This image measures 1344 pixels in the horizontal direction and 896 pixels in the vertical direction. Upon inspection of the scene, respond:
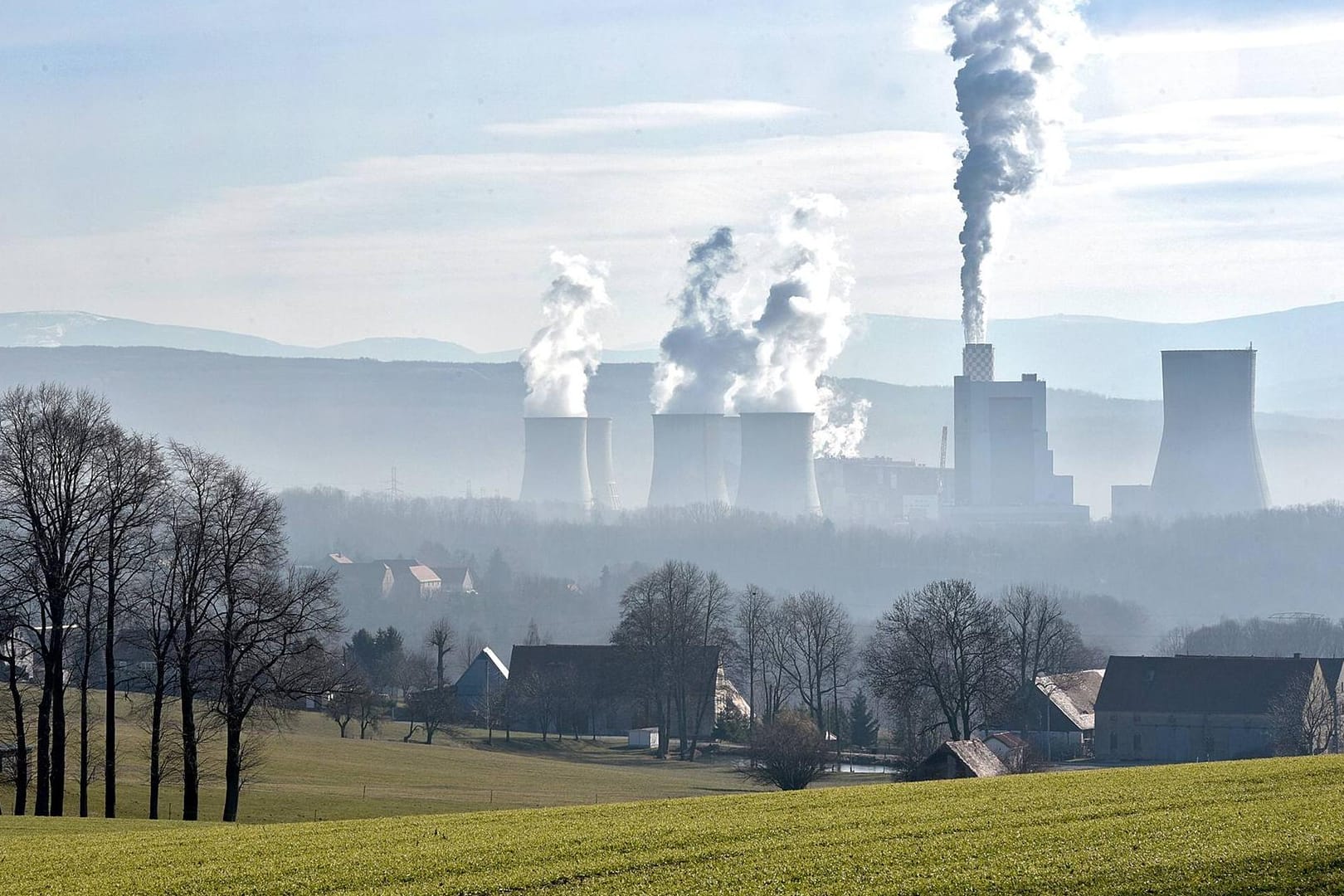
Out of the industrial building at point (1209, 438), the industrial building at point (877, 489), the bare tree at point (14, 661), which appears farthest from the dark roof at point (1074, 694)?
the industrial building at point (877, 489)

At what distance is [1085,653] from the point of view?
222 feet

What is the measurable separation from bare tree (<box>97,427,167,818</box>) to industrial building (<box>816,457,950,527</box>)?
146951mm

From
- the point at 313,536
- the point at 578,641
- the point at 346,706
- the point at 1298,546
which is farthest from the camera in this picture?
the point at 313,536

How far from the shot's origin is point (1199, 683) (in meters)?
52.2

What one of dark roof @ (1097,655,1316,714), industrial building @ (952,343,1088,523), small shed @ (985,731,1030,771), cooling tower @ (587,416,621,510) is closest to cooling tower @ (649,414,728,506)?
cooling tower @ (587,416,621,510)

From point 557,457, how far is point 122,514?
101283 mm

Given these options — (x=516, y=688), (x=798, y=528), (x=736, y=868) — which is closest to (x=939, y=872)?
(x=736, y=868)

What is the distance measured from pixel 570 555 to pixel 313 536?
97.8 feet

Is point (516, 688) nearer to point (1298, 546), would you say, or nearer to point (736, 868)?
point (736, 868)

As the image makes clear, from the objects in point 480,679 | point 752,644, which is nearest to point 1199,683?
point 752,644

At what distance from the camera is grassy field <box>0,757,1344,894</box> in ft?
43.2

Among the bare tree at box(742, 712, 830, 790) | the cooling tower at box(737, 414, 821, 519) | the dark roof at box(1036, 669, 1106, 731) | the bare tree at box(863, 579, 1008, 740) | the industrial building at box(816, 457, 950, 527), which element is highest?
the industrial building at box(816, 457, 950, 527)

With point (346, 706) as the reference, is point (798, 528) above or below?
above

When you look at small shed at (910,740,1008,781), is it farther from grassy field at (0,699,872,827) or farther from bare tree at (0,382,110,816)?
bare tree at (0,382,110,816)
